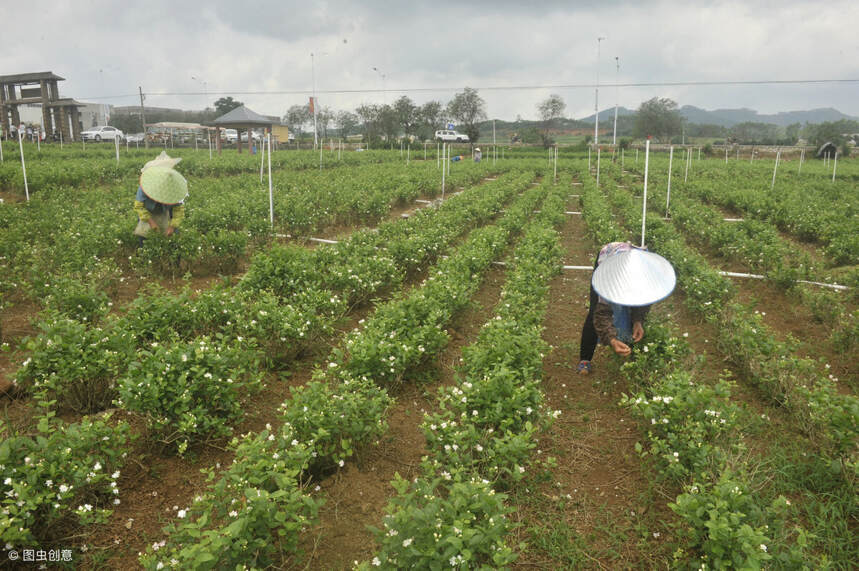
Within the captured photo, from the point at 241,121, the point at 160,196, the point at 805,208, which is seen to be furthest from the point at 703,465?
the point at 241,121

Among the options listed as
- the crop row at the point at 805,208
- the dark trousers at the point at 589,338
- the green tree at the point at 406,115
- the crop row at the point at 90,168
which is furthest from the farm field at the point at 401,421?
the green tree at the point at 406,115

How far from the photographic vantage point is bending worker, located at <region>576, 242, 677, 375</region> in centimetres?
379

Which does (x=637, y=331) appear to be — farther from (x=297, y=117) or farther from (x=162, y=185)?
(x=297, y=117)

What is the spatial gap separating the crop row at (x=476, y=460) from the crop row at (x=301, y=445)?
471mm

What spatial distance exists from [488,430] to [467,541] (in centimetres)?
107

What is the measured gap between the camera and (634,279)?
12.6ft

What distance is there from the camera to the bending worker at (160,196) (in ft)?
22.5

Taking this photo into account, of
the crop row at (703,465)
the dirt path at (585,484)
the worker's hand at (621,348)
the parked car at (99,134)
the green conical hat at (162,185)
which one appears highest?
the parked car at (99,134)

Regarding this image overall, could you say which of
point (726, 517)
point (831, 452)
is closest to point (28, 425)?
point (726, 517)

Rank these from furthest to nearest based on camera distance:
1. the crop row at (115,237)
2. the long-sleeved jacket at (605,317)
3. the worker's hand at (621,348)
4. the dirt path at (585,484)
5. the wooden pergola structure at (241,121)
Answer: the wooden pergola structure at (241,121) < the crop row at (115,237) < the long-sleeved jacket at (605,317) < the worker's hand at (621,348) < the dirt path at (585,484)

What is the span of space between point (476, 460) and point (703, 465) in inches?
53.8

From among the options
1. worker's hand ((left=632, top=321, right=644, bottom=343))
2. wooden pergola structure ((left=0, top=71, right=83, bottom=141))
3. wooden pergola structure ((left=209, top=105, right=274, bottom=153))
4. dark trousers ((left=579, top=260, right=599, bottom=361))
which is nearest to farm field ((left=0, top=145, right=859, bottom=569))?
worker's hand ((left=632, top=321, right=644, bottom=343))

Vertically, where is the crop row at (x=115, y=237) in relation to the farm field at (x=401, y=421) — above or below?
above

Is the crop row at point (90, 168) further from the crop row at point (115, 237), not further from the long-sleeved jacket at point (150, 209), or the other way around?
the long-sleeved jacket at point (150, 209)
